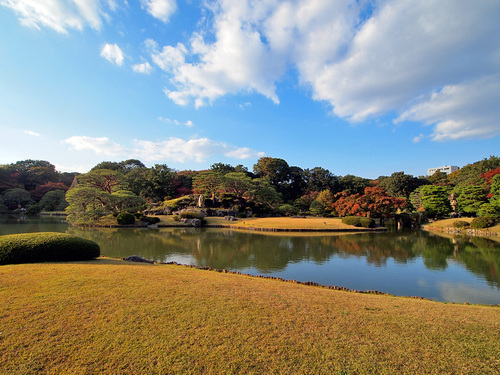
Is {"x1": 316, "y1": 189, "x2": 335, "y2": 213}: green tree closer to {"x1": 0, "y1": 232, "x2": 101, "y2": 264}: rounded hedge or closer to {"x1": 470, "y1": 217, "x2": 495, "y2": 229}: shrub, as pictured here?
{"x1": 470, "y1": 217, "x2": 495, "y2": 229}: shrub

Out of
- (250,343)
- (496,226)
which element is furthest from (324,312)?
(496,226)

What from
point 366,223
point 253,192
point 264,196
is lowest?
point 366,223

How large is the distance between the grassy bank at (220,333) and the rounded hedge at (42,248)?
228 cm

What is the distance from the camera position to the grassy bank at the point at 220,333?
2502 millimetres

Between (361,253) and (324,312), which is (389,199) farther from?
(324,312)

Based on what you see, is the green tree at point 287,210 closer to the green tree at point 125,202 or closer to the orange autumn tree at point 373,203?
the orange autumn tree at point 373,203

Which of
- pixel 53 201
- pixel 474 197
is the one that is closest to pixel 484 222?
pixel 474 197

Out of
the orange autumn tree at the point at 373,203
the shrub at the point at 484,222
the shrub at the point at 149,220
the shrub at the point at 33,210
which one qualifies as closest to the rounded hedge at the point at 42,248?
the shrub at the point at 149,220

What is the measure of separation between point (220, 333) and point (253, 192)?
1162 inches

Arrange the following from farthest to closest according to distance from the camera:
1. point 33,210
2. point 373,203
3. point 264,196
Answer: point 33,210, point 264,196, point 373,203

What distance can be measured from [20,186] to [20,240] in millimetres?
51583

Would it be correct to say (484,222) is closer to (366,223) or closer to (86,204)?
(366,223)

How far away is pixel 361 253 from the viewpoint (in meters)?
12.9

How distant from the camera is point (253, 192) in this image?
32.6 m
